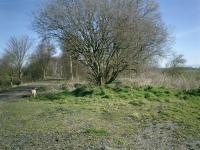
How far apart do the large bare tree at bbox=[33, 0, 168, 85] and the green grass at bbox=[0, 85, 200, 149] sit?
24.4 ft

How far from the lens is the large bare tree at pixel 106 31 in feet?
72.3

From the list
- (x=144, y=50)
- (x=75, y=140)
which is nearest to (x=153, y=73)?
(x=144, y=50)

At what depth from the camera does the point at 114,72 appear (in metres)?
24.7

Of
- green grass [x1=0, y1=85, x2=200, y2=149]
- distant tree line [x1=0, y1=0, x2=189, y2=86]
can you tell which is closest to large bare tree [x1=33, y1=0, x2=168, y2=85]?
distant tree line [x1=0, y1=0, x2=189, y2=86]

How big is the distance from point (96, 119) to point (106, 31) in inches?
A: 519

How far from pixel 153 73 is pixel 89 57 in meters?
5.92

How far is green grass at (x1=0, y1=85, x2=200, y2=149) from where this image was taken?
770cm

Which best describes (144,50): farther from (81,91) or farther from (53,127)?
(53,127)

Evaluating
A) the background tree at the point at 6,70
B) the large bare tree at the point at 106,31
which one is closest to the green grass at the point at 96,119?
the large bare tree at the point at 106,31

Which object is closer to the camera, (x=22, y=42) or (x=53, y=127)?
(x=53, y=127)

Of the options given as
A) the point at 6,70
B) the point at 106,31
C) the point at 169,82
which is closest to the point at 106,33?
the point at 106,31

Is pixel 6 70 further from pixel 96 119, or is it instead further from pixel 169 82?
pixel 96 119

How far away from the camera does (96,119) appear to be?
1029 cm

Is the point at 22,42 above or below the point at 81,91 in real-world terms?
above
